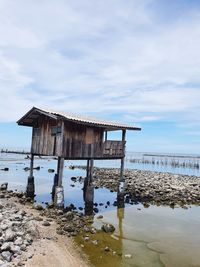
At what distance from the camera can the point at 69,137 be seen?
71.1 ft

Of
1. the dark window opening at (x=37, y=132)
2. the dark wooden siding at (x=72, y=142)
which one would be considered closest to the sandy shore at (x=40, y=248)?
the dark wooden siding at (x=72, y=142)

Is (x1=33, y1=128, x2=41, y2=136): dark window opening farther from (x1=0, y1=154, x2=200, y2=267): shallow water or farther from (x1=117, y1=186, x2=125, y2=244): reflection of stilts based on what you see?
(x1=117, y1=186, x2=125, y2=244): reflection of stilts

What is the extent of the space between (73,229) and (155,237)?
13.6ft

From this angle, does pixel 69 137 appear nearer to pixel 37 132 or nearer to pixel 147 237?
pixel 37 132

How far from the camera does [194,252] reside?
14555 mm

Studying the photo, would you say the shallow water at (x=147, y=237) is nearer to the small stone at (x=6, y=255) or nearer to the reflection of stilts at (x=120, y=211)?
the reflection of stilts at (x=120, y=211)

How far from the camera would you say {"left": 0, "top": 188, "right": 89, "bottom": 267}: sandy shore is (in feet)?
37.9

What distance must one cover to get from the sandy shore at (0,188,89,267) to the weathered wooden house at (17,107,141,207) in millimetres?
5741

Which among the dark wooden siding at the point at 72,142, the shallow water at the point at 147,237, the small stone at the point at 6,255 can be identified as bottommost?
the shallow water at the point at 147,237

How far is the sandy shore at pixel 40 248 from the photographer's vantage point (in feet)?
37.9

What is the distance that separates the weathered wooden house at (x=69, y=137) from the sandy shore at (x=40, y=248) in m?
5.74

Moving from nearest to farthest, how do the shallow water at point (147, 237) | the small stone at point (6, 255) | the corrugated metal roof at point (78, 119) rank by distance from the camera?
the small stone at point (6, 255), the shallow water at point (147, 237), the corrugated metal roof at point (78, 119)

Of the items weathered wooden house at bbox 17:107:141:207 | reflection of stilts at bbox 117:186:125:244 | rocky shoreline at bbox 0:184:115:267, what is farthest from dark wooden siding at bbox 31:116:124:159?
rocky shoreline at bbox 0:184:115:267

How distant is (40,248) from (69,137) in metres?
9.81
